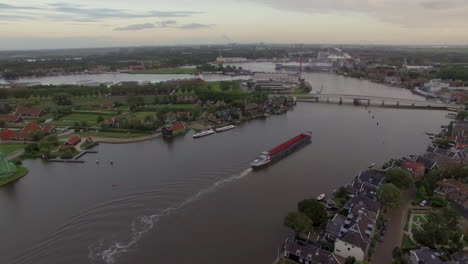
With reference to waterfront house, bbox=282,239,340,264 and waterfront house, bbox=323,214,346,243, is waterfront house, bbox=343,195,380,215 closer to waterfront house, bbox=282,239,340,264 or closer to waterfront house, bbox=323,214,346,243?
waterfront house, bbox=323,214,346,243

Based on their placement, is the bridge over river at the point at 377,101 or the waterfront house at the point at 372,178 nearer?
the waterfront house at the point at 372,178

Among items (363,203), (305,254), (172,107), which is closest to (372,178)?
(363,203)

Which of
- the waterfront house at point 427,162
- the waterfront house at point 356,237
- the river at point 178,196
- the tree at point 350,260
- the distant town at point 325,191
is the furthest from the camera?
the waterfront house at point 427,162

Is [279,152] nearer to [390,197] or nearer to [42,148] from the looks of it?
[390,197]

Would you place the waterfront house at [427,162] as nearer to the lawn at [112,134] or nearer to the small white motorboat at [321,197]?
the small white motorboat at [321,197]

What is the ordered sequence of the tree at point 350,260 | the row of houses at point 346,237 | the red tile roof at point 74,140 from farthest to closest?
the red tile roof at point 74,140, the row of houses at point 346,237, the tree at point 350,260

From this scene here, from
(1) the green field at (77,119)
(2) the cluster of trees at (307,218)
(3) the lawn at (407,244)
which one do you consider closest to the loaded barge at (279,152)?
Answer: (2) the cluster of trees at (307,218)

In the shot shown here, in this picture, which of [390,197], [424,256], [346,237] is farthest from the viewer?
[390,197]
